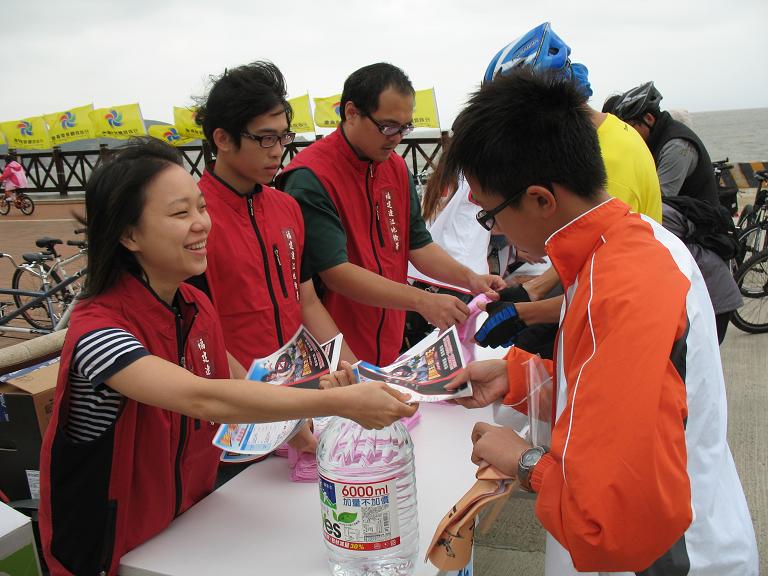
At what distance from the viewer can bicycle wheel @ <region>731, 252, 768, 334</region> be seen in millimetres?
5602

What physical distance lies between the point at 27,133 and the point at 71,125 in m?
1.77

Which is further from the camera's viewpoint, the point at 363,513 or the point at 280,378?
the point at 280,378

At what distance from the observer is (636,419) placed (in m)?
0.85

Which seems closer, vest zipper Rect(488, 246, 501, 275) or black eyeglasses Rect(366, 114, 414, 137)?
black eyeglasses Rect(366, 114, 414, 137)

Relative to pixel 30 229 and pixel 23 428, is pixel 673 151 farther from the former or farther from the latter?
pixel 30 229

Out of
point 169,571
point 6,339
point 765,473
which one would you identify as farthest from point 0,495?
point 6,339

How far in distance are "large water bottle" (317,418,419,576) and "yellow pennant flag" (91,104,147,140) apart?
19367 mm

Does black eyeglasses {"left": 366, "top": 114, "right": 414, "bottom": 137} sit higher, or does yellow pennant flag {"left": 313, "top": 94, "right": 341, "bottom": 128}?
yellow pennant flag {"left": 313, "top": 94, "right": 341, "bottom": 128}

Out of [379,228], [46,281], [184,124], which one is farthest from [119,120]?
[379,228]

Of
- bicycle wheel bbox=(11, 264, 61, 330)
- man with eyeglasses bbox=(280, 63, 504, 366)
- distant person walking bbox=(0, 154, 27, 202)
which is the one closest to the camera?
man with eyeglasses bbox=(280, 63, 504, 366)

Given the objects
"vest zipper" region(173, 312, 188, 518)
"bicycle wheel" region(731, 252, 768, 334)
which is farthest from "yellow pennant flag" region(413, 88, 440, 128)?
"vest zipper" region(173, 312, 188, 518)

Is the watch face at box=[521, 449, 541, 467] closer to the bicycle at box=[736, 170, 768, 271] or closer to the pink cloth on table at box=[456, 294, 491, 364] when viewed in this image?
the pink cloth on table at box=[456, 294, 491, 364]

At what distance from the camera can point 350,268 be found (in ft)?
7.48

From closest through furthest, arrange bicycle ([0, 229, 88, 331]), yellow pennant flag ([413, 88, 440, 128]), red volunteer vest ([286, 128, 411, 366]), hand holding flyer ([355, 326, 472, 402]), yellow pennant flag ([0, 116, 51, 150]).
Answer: hand holding flyer ([355, 326, 472, 402]) → red volunteer vest ([286, 128, 411, 366]) → bicycle ([0, 229, 88, 331]) → yellow pennant flag ([413, 88, 440, 128]) → yellow pennant flag ([0, 116, 51, 150])
